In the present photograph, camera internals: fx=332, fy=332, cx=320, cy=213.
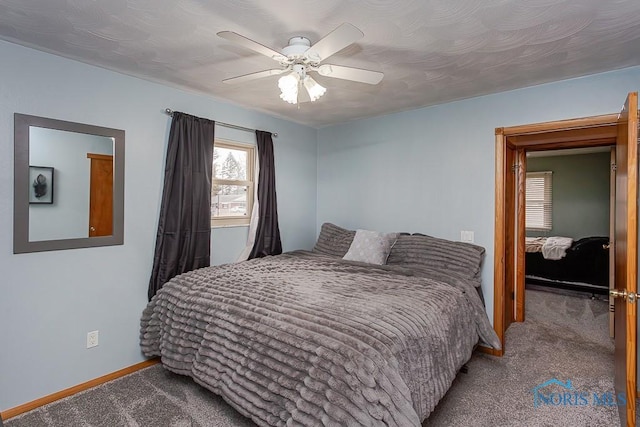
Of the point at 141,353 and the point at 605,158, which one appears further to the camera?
the point at 605,158

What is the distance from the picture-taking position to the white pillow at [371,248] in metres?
3.23

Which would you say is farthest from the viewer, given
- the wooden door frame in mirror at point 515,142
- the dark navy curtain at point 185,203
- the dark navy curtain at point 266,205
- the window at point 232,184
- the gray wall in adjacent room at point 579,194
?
the gray wall in adjacent room at point 579,194

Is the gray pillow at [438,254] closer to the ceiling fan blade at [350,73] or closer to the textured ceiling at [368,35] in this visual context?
the textured ceiling at [368,35]

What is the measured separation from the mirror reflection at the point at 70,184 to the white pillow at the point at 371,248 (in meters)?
2.15

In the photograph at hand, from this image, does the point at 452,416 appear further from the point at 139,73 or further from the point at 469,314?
the point at 139,73

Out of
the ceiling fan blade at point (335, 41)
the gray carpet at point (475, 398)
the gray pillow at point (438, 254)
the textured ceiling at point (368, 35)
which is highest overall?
the textured ceiling at point (368, 35)

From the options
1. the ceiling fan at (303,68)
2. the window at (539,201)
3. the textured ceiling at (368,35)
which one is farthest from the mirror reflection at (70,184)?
the window at (539,201)

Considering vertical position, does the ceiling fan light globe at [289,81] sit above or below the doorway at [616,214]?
above

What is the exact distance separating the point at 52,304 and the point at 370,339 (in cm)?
221

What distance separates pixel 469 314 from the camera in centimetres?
248

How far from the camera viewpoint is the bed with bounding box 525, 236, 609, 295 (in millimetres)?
4652

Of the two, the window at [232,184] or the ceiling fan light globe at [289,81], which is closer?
the ceiling fan light globe at [289,81]

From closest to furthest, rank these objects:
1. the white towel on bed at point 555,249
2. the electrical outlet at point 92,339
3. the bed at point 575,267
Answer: the electrical outlet at point 92,339 → the bed at point 575,267 → the white towel on bed at point 555,249

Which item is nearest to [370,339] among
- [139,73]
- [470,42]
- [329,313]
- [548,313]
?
[329,313]
